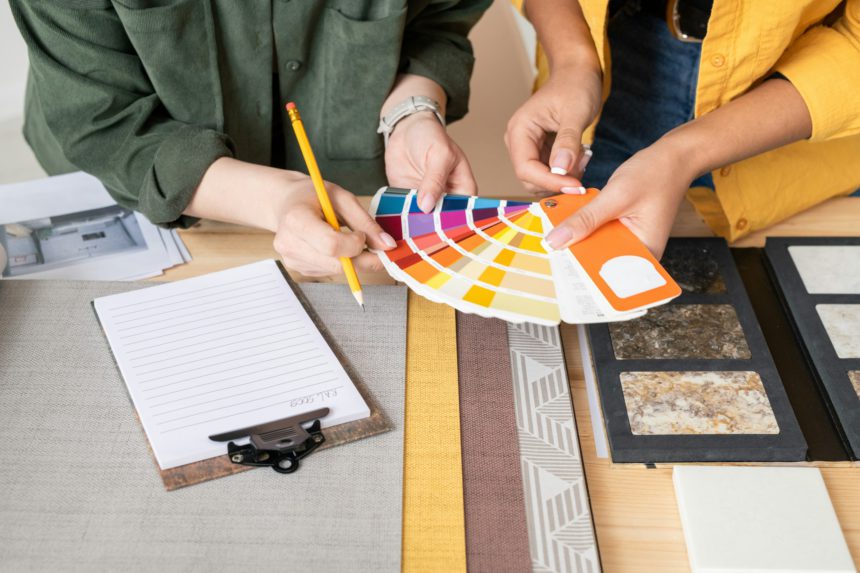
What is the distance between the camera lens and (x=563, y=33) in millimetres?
1234

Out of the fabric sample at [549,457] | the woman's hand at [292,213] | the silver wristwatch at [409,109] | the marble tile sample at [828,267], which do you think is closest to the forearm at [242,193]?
the woman's hand at [292,213]

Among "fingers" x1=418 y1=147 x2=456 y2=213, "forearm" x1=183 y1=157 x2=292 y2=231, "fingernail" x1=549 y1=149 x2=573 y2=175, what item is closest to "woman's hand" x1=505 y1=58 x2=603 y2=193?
"fingernail" x1=549 y1=149 x2=573 y2=175

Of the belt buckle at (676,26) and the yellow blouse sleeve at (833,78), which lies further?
the belt buckle at (676,26)

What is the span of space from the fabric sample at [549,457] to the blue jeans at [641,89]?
61cm

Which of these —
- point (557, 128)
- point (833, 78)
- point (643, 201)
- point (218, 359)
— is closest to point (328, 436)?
point (218, 359)

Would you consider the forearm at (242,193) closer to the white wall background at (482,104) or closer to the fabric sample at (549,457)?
the fabric sample at (549,457)

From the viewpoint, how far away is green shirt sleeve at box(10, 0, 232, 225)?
39.4 inches

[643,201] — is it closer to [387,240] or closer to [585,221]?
[585,221]

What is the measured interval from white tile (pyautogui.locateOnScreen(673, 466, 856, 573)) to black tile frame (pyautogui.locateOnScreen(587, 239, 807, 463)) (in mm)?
23

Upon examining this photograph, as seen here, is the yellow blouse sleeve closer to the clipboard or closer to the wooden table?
the wooden table

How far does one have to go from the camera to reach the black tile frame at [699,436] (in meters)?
0.79

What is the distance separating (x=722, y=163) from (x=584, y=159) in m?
0.20

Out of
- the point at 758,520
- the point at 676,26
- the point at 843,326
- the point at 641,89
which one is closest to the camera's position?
the point at 758,520

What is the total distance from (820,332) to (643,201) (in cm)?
28
